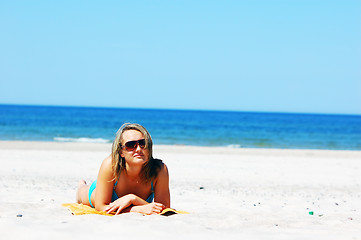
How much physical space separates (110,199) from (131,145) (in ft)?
2.37

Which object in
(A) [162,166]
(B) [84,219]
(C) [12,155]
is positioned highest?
(A) [162,166]

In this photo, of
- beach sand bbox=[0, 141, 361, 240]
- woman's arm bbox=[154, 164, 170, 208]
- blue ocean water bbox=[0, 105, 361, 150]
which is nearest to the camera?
beach sand bbox=[0, 141, 361, 240]

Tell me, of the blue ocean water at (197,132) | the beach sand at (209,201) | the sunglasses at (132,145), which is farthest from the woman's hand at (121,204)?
the blue ocean water at (197,132)

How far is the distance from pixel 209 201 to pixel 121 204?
2523 millimetres

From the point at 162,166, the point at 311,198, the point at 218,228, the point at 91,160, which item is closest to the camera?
the point at 218,228

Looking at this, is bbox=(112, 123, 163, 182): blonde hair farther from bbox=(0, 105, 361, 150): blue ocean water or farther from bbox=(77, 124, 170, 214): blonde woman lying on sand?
bbox=(0, 105, 361, 150): blue ocean water

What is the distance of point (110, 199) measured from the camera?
4891 millimetres

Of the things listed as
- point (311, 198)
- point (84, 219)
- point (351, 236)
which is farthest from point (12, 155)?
point (351, 236)

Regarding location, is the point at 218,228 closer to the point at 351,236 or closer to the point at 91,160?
the point at 351,236

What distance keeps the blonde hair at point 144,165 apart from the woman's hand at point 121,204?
25cm

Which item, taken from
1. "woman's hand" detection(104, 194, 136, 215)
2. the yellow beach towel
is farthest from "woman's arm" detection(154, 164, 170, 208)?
"woman's hand" detection(104, 194, 136, 215)

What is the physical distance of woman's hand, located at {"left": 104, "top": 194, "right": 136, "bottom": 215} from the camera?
4.66 metres

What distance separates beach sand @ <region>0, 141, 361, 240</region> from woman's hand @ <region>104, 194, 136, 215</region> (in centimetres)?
19

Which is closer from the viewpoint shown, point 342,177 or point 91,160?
point 342,177
